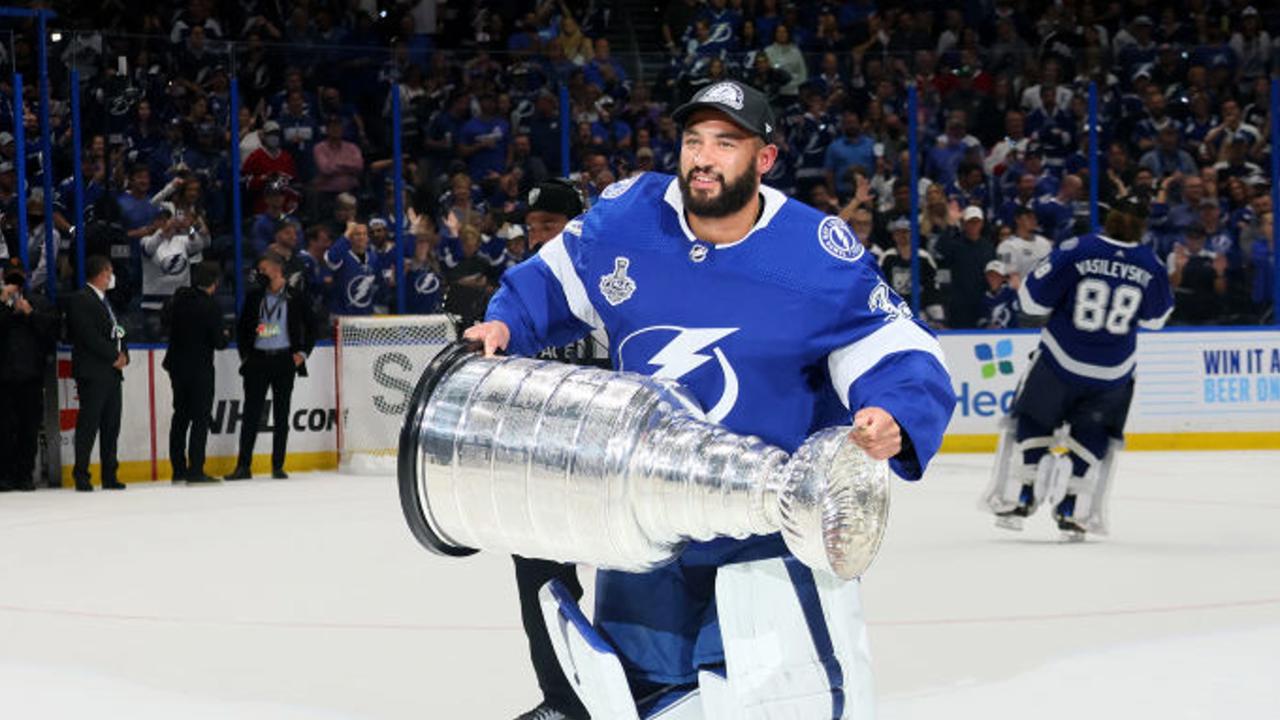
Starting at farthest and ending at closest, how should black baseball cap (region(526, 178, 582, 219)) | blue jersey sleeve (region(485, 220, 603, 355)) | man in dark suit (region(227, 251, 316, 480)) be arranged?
1. man in dark suit (region(227, 251, 316, 480))
2. black baseball cap (region(526, 178, 582, 219))
3. blue jersey sleeve (region(485, 220, 603, 355))

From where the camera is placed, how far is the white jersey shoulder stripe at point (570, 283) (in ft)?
13.8

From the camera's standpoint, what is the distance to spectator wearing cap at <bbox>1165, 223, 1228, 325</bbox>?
15641 mm

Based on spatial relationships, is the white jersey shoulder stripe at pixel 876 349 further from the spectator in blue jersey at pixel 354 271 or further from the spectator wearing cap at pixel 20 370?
the spectator in blue jersey at pixel 354 271

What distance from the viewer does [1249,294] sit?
15.7 metres

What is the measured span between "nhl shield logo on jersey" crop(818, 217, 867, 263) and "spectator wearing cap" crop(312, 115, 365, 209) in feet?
36.1

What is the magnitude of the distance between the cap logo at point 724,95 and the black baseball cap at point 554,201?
67.5 inches

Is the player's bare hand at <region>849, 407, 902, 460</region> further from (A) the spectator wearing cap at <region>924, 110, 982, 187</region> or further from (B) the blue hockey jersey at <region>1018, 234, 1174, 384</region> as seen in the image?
(A) the spectator wearing cap at <region>924, 110, 982, 187</region>

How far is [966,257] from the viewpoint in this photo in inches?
608

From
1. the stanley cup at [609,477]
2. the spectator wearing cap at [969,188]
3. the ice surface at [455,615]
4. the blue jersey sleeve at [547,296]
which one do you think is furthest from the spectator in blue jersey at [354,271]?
the stanley cup at [609,477]

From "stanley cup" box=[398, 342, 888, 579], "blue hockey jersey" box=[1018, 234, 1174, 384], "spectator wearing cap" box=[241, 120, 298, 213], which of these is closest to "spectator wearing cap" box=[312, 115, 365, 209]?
"spectator wearing cap" box=[241, 120, 298, 213]

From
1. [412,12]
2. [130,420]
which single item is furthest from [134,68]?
[412,12]

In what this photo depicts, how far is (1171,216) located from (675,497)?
12.9 m

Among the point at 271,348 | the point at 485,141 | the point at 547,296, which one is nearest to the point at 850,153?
the point at 485,141

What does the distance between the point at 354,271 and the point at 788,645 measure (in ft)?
37.4
